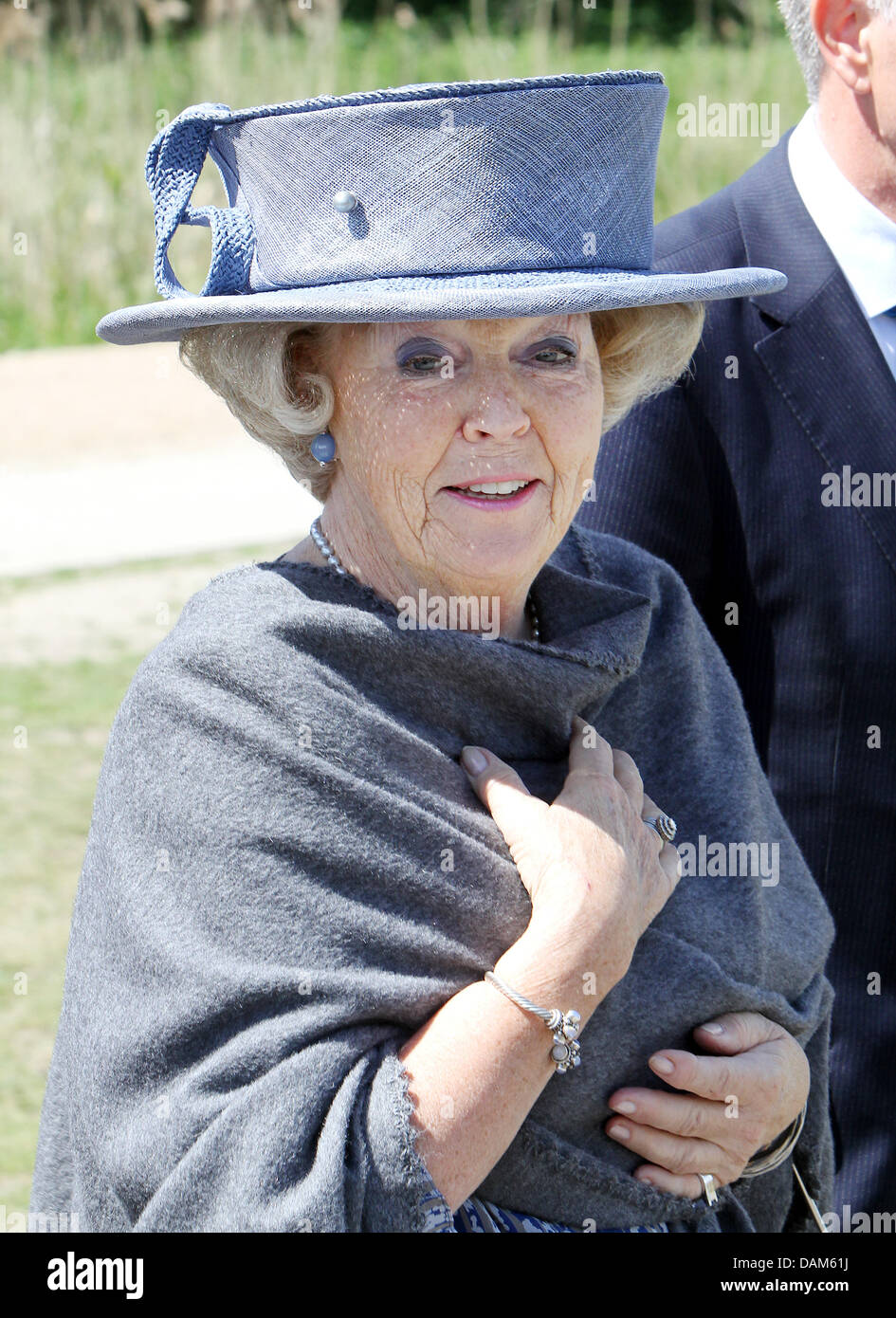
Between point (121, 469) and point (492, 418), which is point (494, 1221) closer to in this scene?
point (492, 418)

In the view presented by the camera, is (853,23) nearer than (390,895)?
No

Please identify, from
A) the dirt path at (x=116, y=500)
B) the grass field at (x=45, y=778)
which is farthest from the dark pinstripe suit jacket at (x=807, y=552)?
the dirt path at (x=116, y=500)

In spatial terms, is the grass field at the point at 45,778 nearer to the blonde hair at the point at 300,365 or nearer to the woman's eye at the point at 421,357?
the blonde hair at the point at 300,365

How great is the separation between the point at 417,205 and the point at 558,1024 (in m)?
0.94

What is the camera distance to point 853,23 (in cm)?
243

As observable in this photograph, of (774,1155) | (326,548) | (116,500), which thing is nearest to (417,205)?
(326,548)

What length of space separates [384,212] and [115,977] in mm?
922

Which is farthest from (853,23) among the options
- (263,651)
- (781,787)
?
(263,651)

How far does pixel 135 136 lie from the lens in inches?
450

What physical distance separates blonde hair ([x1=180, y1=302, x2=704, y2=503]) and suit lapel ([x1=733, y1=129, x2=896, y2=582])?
400 millimetres

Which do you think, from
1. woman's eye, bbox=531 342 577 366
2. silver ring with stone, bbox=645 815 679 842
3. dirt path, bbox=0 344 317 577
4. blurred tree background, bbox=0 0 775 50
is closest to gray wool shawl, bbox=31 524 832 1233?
silver ring with stone, bbox=645 815 679 842

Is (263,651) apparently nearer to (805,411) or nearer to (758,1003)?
(758,1003)

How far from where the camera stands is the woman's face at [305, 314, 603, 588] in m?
1.84

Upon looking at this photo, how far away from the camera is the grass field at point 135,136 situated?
1057cm
